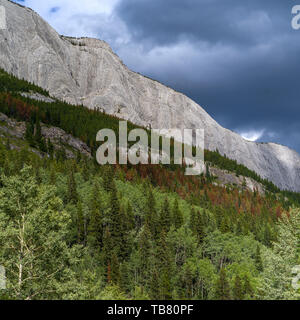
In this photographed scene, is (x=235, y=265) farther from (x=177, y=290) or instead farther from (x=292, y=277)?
(x=292, y=277)

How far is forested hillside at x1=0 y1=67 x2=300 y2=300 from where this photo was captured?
27.7 meters

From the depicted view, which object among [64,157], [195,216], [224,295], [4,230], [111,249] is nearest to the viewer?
[4,230]

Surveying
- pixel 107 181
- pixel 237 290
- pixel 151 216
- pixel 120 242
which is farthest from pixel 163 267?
pixel 107 181

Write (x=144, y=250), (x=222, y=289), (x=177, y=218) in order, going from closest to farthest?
1. (x=222, y=289)
2. (x=144, y=250)
3. (x=177, y=218)

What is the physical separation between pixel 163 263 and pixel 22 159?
68.9m

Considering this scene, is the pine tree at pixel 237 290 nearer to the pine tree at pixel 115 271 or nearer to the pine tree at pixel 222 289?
the pine tree at pixel 222 289

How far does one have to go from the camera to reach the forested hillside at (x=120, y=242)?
27688mm

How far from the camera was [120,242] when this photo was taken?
90.8m

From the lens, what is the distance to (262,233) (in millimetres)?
127938

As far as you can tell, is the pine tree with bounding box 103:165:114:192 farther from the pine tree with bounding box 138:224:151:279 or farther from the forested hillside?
the pine tree with bounding box 138:224:151:279

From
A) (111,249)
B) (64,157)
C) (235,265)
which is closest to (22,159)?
(64,157)

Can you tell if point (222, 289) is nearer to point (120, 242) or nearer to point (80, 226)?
point (120, 242)

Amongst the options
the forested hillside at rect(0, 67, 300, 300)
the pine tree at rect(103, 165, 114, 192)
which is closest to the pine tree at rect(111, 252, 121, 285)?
the forested hillside at rect(0, 67, 300, 300)

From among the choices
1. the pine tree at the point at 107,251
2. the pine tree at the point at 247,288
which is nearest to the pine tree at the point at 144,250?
the pine tree at the point at 107,251
